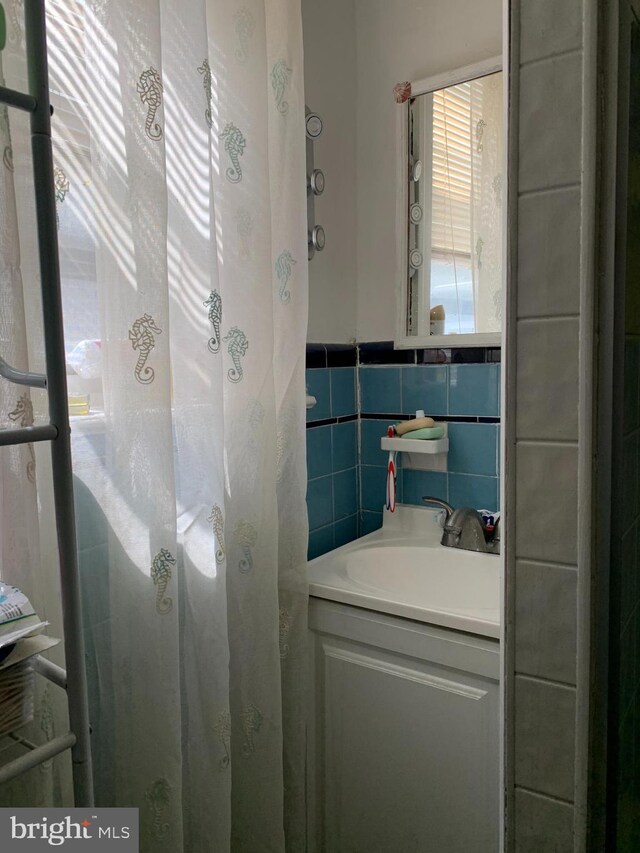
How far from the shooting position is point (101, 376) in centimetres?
99

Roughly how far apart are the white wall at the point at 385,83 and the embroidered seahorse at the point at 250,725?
1.05 meters

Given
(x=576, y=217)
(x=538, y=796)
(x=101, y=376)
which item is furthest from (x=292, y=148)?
(x=538, y=796)

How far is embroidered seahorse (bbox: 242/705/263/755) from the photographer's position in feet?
4.09

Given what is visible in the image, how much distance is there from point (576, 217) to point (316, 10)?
4.41 feet

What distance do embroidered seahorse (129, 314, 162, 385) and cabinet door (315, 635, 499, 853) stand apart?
77cm

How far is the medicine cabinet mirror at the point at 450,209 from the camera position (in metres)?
1.60

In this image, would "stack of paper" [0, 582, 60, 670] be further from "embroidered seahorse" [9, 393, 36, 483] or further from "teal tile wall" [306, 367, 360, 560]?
"teal tile wall" [306, 367, 360, 560]

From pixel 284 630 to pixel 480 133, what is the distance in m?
1.35

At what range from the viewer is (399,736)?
51.1 inches

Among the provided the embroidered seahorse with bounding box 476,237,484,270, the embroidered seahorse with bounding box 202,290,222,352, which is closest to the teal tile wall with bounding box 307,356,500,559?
the embroidered seahorse with bounding box 476,237,484,270

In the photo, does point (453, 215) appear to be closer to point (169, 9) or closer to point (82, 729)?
point (169, 9)

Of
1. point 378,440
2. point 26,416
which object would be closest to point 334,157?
point 378,440

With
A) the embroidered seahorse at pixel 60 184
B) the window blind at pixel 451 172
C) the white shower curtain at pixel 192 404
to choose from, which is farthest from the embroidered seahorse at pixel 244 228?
the window blind at pixel 451 172

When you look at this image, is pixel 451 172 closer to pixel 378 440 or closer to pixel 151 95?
pixel 378 440
